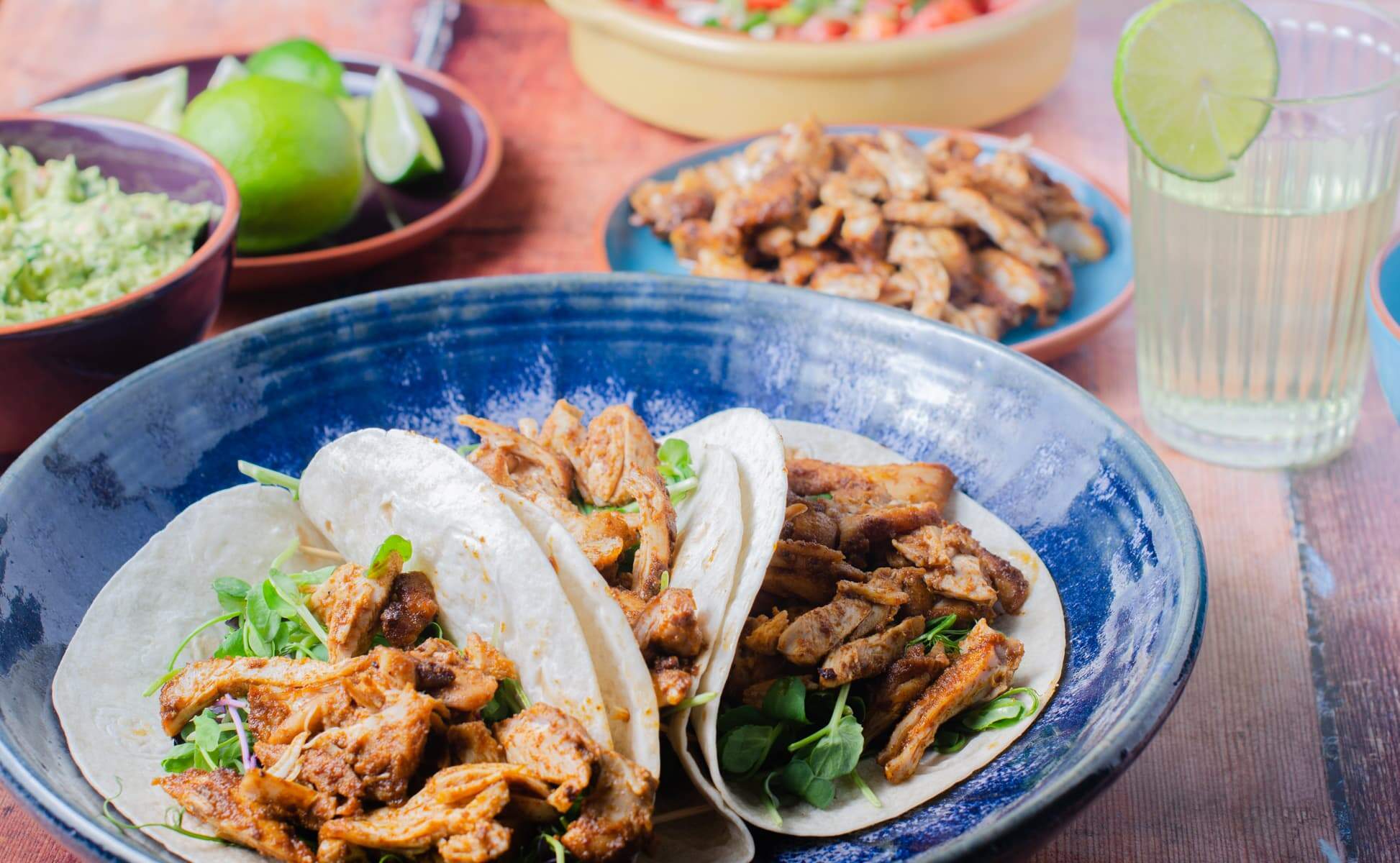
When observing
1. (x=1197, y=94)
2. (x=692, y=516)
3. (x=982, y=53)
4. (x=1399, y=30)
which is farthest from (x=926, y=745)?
(x=982, y=53)

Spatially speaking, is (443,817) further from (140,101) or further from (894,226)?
(140,101)

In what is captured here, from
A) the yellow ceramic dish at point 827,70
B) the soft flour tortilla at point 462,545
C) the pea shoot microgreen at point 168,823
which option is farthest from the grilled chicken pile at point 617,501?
the yellow ceramic dish at point 827,70

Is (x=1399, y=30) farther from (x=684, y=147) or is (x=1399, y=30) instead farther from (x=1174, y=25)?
(x=684, y=147)

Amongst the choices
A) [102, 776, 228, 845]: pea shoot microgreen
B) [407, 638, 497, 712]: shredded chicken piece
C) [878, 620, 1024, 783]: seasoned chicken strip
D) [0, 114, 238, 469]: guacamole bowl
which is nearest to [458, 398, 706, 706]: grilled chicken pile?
[407, 638, 497, 712]: shredded chicken piece

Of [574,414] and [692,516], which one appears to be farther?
[574,414]

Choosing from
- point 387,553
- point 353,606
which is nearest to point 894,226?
point 387,553

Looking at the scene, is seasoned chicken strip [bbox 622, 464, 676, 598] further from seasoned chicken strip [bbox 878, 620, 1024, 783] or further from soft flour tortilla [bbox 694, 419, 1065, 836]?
seasoned chicken strip [bbox 878, 620, 1024, 783]

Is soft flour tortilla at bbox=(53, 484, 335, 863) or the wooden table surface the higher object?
soft flour tortilla at bbox=(53, 484, 335, 863)
